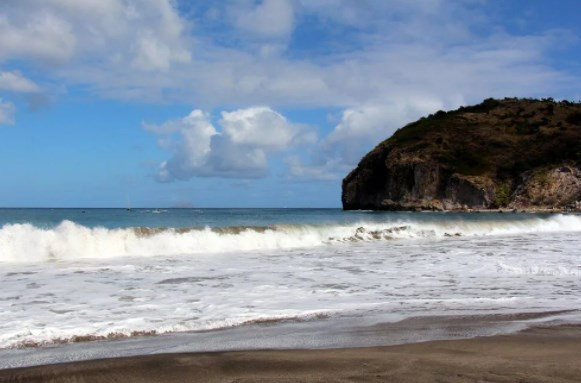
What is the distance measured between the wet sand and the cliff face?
307 feet

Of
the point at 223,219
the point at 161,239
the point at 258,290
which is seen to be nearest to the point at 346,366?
the point at 258,290

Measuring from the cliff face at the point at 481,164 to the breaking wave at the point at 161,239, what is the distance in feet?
217

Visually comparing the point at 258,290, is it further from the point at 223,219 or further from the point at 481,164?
the point at 481,164

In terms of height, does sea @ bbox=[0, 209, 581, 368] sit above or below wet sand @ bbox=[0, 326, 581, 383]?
below

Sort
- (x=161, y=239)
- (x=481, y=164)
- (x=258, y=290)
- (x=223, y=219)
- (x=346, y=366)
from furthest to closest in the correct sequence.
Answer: (x=481, y=164) < (x=223, y=219) < (x=161, y=239) < (x=258, y=290) < (x=346, y=366)

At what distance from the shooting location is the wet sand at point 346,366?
15.6 ft

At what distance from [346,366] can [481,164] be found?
102931mm

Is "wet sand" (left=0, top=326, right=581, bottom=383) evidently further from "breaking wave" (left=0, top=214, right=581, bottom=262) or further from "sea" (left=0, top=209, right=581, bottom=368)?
"breaking wave" (left=0, top=214, right=581, bottom=262)

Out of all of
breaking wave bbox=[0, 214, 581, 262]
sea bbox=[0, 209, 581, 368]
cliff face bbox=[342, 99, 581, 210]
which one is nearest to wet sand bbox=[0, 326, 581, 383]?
sea bbox=[0, 209, 581, 368]

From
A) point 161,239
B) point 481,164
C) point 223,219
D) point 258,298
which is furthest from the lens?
point 481,164

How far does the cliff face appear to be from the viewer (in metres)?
94.3

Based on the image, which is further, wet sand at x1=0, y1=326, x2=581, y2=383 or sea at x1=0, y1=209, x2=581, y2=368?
sea at x1=0, y1=209, x2=581, y2=368

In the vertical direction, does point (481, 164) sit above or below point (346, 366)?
above

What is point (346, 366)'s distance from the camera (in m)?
5.11
